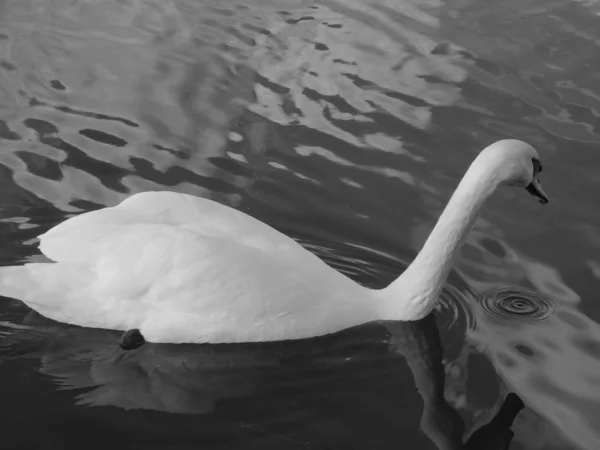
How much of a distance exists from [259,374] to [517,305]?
2.24 metres

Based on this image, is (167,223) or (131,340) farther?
(167,223)

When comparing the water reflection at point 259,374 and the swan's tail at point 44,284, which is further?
the swan's tail at point 44,284

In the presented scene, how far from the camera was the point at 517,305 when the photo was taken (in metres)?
7.81

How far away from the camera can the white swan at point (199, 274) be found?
684 centimetres

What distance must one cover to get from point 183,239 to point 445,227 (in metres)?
1.91

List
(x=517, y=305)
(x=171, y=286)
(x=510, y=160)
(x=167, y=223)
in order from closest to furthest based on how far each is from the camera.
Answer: (x=171, y=286) → (x=510, y=160) → (x=167, y=223) → (x=517, y=305)

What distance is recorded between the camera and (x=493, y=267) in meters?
8.35

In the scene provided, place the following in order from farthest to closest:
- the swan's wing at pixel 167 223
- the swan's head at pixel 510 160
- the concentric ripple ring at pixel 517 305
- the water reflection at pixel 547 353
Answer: the concentric ripple ring at pixel 517 305 < the swan's head at pixel 510 160 < the swan's wing at pixel 167 223 < the water reflection at pixel 547 353

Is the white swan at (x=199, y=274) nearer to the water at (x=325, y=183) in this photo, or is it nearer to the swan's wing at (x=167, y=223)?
the swan's wing at (x=167, y=223)

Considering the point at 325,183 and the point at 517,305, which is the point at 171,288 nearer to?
the point at 517,305

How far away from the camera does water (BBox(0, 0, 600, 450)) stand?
21.2ft

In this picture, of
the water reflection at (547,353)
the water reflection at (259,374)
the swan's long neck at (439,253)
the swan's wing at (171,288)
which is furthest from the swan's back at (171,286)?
the water reflection at (547,353)

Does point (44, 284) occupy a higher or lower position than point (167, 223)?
lower

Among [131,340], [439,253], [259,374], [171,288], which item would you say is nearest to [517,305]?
[439,253]
